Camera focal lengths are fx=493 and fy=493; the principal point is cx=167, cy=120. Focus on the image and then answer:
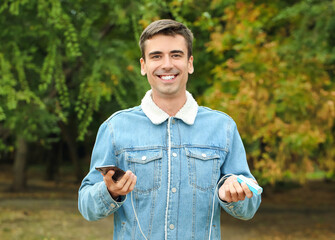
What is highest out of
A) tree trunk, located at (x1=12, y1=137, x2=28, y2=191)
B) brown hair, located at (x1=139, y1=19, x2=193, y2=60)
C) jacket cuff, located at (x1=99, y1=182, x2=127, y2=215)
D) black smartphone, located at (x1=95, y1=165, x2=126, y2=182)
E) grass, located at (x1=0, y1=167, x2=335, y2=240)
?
tree trunk, located at (x1=12, y1=137, x2=28, y2=191)

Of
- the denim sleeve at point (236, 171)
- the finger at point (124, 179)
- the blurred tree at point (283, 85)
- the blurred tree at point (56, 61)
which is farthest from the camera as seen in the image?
the blurred tree at point (283, 85)

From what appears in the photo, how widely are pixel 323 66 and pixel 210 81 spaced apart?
263 cm

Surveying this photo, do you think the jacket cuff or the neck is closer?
the jacket cuff

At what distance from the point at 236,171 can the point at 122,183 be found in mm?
655

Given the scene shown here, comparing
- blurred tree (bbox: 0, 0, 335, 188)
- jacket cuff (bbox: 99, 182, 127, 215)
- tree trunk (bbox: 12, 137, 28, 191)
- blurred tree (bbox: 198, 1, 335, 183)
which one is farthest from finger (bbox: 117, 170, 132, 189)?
tree trunk (bbox: 12, 137, 28, 191)

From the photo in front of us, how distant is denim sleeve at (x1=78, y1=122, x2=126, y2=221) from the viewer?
2180mm

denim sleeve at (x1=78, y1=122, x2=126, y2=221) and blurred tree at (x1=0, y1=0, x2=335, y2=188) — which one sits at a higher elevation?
blurred tree at (x1=0, y1=0, x2=335, y2=188)

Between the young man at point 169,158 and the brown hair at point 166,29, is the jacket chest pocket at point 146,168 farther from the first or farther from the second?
the brown hair at point 166,29

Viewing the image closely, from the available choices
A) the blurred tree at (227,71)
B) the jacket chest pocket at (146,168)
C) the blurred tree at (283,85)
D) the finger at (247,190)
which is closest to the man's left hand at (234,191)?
the finger at (247,190)

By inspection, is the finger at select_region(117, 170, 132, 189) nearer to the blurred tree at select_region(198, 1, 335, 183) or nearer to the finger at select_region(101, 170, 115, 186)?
the finger at select_region(101, 170, 115, 186)

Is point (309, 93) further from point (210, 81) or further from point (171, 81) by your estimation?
point (171, 81)

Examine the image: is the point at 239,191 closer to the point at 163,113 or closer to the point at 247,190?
the point at 247,190

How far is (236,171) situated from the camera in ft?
7.90

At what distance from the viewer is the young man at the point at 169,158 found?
91.0 inches
